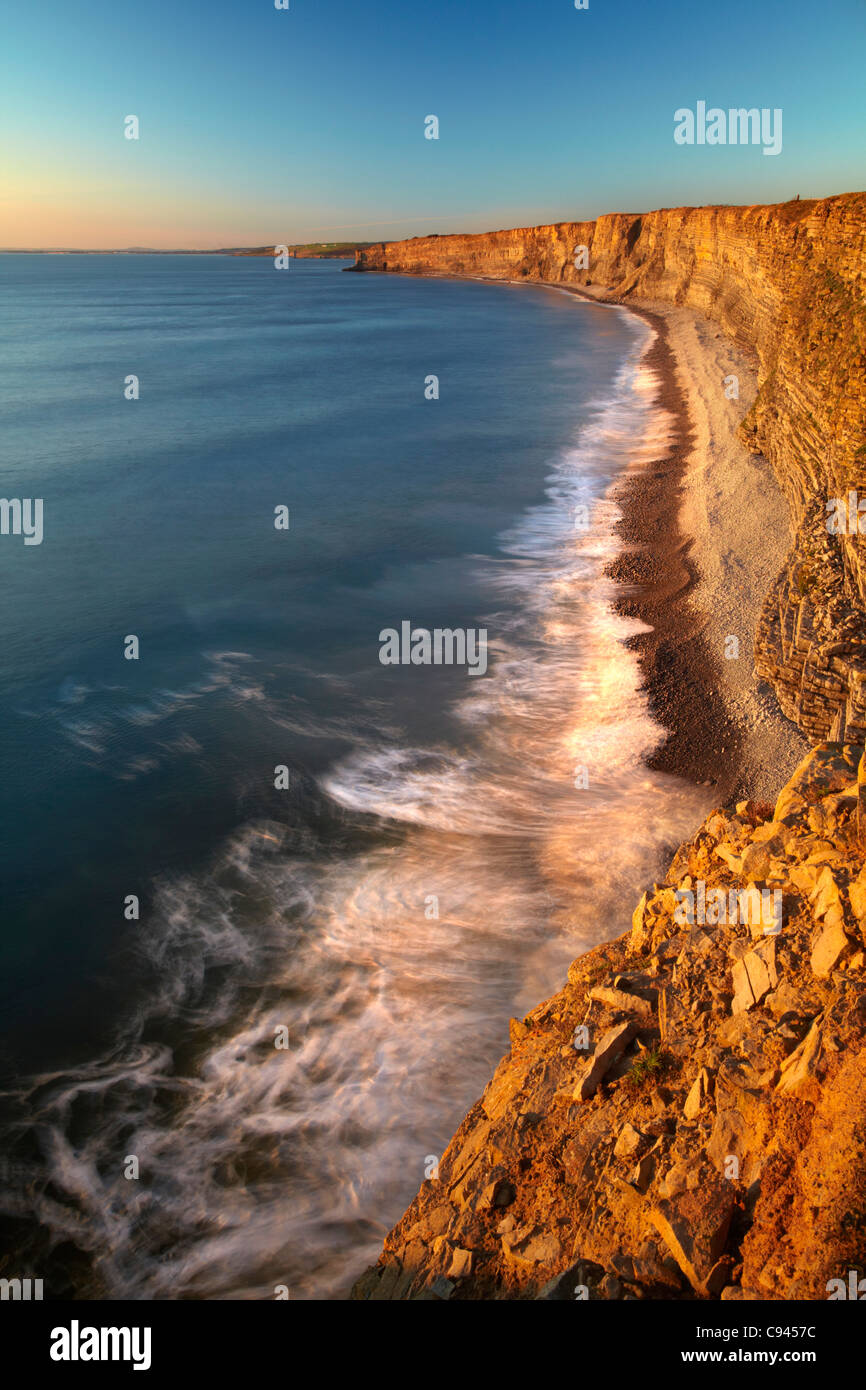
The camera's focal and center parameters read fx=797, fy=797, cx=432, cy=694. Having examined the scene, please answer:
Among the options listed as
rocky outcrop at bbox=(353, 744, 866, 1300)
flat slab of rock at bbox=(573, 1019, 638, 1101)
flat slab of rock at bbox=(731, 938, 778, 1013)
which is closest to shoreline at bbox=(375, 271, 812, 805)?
rocky outcrop at bbox=(353, 744, 866, 1300)

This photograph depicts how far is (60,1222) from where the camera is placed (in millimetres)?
7738

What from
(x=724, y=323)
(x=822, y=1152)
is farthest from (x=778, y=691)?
(x=724, y=323)

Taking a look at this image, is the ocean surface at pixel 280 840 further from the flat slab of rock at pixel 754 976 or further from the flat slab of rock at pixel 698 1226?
the flat slab of rock at pixel 754 976

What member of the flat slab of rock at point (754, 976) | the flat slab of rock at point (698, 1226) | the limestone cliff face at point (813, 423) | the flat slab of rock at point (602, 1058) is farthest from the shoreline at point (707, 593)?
the flat slab of rock at point (698, 1226)

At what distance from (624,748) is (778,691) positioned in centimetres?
284

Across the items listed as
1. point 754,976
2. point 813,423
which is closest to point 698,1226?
point 754,976

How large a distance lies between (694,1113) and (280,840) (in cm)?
856

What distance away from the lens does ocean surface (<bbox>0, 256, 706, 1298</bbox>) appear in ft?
26.3

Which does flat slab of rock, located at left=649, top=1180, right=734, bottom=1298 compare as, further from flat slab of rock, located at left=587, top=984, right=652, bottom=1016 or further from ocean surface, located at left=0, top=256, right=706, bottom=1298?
ocean surface, located at left=0, top=256, right=706, bottom=1298

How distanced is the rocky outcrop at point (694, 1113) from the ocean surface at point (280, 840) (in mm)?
2381

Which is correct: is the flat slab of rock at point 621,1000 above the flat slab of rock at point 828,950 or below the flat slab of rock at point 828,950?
below

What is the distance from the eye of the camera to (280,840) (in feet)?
41.7

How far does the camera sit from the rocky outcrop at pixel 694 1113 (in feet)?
14.4

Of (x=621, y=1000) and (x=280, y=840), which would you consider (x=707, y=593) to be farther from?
(x=621, y=1000)
